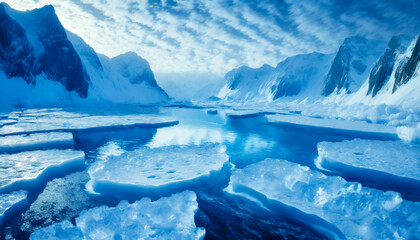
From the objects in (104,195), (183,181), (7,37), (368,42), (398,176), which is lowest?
(104,195)

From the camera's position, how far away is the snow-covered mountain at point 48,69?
35.2m

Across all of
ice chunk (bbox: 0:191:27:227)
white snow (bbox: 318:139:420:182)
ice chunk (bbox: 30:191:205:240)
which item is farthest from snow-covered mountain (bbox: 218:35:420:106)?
ice chunk (bbox: 0:191:27:227)

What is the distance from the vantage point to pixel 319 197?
4.55 metres

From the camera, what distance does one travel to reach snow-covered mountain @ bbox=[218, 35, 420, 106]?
24.8 m

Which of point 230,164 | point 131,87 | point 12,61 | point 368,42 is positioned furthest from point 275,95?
point 230,164

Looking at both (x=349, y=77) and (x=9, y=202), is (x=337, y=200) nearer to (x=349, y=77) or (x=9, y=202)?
(x=9, y=202)

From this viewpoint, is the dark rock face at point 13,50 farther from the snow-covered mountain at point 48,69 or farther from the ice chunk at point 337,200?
the ice chunk at point 337,200

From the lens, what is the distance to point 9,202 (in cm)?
423

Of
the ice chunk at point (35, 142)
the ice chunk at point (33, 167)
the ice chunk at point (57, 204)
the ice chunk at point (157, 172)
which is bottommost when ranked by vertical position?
the ice chunk at point (35, 142)

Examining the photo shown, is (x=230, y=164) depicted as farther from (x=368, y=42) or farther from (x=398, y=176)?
(x=368, y=42)

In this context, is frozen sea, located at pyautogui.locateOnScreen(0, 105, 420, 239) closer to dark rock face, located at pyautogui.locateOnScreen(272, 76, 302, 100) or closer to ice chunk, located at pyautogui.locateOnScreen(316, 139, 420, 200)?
ice chunk, located at pyautogui.locateOnScreen(316, 139, 420, 200)

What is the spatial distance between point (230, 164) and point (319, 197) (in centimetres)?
359

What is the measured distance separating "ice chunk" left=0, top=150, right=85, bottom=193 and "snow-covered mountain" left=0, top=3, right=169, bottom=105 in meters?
32.9

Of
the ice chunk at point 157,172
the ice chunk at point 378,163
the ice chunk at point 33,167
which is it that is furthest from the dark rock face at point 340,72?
the ice chunk at point 33,167
